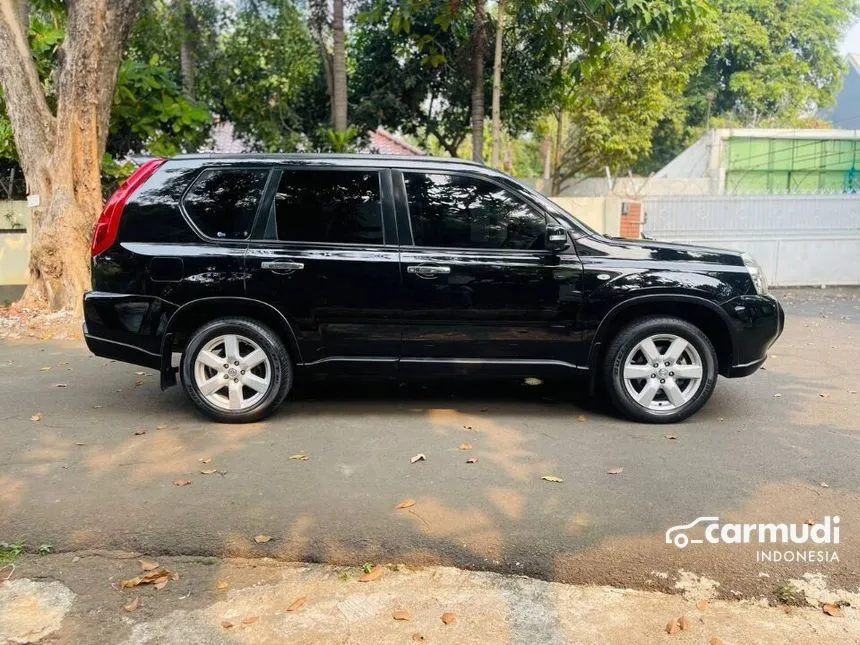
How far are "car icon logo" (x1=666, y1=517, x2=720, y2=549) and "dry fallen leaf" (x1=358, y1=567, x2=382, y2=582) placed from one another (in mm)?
1346

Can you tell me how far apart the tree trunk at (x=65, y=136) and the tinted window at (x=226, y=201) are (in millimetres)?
5159

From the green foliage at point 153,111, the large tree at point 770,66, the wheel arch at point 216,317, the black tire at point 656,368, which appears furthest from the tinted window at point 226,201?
the large tree at point 770,66

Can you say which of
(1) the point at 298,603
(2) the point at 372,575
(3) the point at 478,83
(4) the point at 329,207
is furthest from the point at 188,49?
(1) the point at 298,603

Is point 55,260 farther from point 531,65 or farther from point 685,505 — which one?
point 531,65

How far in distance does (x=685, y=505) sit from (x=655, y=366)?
4.89 feet

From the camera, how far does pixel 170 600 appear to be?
9.85 ft

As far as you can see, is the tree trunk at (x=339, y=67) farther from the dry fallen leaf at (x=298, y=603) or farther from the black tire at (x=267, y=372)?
the dry fallen leaf at (x=298, y=603)

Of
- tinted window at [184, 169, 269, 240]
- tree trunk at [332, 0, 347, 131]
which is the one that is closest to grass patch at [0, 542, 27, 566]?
tinted window at [184, 169, 269, 240]

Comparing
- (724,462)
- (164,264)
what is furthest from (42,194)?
(724,462)

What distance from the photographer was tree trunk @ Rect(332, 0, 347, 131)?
1325 cm

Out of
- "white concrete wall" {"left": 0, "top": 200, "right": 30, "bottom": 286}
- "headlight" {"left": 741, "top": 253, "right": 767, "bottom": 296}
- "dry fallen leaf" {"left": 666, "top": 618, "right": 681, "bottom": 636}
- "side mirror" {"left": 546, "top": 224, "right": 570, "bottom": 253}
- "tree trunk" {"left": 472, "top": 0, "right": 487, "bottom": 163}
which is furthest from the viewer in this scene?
"tree trunk" {"left": 472, "top": 0, "right": 487, "bottom": 163}

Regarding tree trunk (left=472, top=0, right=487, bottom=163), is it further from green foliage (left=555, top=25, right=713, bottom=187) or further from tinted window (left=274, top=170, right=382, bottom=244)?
tinted window (left=274, top=170, right=382, bottom=244)

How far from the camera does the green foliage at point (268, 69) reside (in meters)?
14.3

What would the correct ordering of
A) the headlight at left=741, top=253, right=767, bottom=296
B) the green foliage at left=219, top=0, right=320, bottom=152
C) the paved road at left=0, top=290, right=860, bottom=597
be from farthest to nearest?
the green foliage at left=219, top=0, right=320, bottom=152 → the headlight at left=741, top=253, right=767, bottom=296 → the paved road at left=0, top=290, right=860, bottom=597
